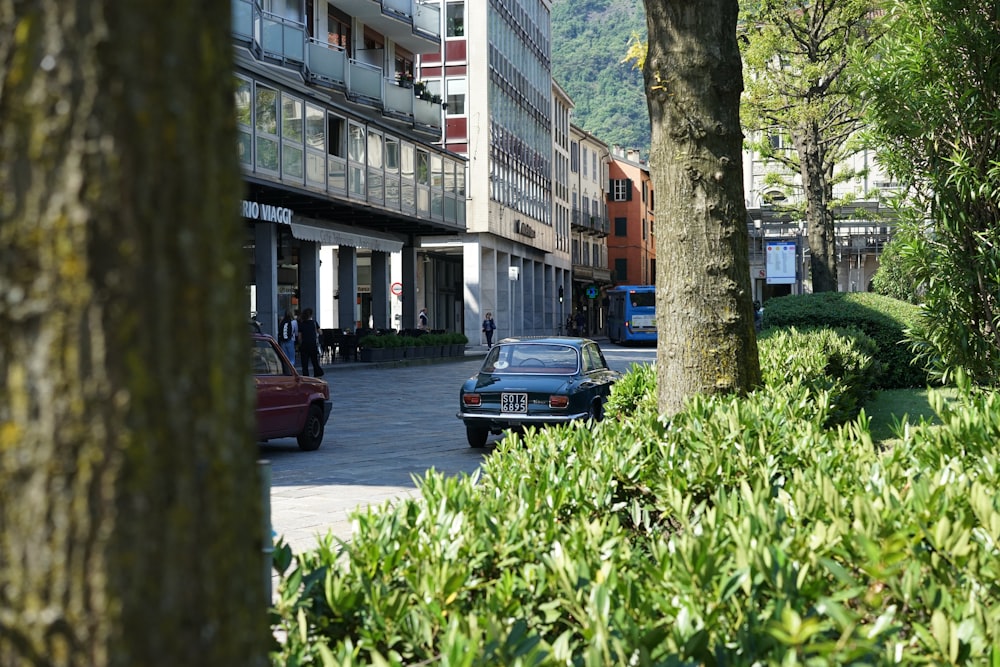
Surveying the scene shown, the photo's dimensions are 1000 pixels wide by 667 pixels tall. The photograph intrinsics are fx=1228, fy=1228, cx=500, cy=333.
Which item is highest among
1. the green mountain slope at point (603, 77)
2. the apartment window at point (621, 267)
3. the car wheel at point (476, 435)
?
the green mountain slope at point (603, 77)

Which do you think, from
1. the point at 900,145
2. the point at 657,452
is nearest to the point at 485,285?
the point at 900,145

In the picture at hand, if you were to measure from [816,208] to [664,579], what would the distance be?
26.5 metres

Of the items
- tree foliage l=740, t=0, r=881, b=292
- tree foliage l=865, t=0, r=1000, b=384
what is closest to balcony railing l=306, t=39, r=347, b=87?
tree foliage l=740, t=0, r=881, b=292

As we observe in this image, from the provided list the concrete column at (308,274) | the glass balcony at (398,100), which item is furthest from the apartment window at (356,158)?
the glass balcony at (398,100)

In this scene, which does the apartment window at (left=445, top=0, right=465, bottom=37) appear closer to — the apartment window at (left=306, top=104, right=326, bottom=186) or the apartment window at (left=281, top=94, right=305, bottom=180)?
the apartment window at (left=306, top=104, right=326, bottom=186)

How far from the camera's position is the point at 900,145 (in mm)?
9203

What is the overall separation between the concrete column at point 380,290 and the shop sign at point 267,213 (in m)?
10.7

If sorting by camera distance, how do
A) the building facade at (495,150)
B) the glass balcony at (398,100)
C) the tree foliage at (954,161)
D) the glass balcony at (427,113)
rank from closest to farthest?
1. the tree foliage at (954,161)
2. the glass balcony at (398,100)
3. the glass balcony at (427,113)
4. the building facade at (495,150)

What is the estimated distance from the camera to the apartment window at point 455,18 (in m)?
56.9

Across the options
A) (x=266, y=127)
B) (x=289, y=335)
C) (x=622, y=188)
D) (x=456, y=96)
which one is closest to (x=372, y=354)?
(x=289, y=335)

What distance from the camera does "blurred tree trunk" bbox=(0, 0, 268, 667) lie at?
155 cm

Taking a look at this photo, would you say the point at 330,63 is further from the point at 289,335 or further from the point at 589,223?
the point at 589,223

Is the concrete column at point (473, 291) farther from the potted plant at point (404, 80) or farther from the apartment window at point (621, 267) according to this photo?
the apartment window at point (621, 267)

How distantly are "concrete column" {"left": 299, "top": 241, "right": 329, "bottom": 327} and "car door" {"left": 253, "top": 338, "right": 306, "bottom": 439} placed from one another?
69.2ft
